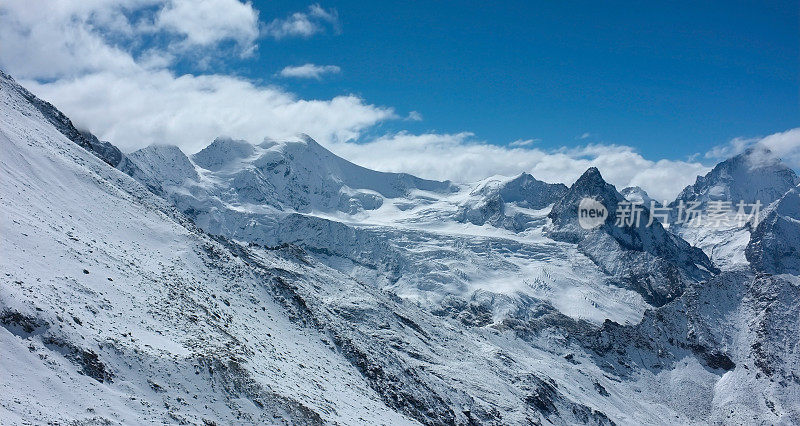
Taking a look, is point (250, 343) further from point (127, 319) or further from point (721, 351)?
Result: point (721, 351)

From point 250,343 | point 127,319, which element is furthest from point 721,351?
point 127,319

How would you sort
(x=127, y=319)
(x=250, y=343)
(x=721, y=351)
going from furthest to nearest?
(x=721, y=351), (x=250, y=343), (x=127, y=319)

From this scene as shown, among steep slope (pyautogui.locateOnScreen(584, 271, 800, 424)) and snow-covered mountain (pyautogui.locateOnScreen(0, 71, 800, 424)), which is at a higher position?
steep slope (pyautogui.locateOnScreen(584, 271, 800, 424))

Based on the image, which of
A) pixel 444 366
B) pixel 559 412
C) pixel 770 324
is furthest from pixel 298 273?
pixel 770 324

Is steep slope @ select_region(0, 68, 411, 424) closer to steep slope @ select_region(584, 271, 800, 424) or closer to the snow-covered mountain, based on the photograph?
the snow-covered mountain

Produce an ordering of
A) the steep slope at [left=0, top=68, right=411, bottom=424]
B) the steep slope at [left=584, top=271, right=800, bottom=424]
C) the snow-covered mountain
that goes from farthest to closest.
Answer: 1. the steep slope at [left=584, top=271, right=800, bottom=424]
2. the snow-covered mountain
3. the steep slope at [left=0, top=68, right=411, bottom=424]

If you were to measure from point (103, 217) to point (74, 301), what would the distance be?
31337 mm

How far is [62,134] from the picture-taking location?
346ft

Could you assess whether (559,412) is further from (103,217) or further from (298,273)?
(103,217)

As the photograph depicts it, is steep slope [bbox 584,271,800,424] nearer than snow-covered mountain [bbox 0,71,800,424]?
No

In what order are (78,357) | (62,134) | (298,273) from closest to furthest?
(78,357)
(62,134)
(298,273)

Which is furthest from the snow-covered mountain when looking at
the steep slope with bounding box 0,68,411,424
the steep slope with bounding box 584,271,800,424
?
the steep slope with bounding box 584,271,800,424

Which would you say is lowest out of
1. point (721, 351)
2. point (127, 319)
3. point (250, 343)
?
point (250, 343)

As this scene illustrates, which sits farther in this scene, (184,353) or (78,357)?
(184,353)
